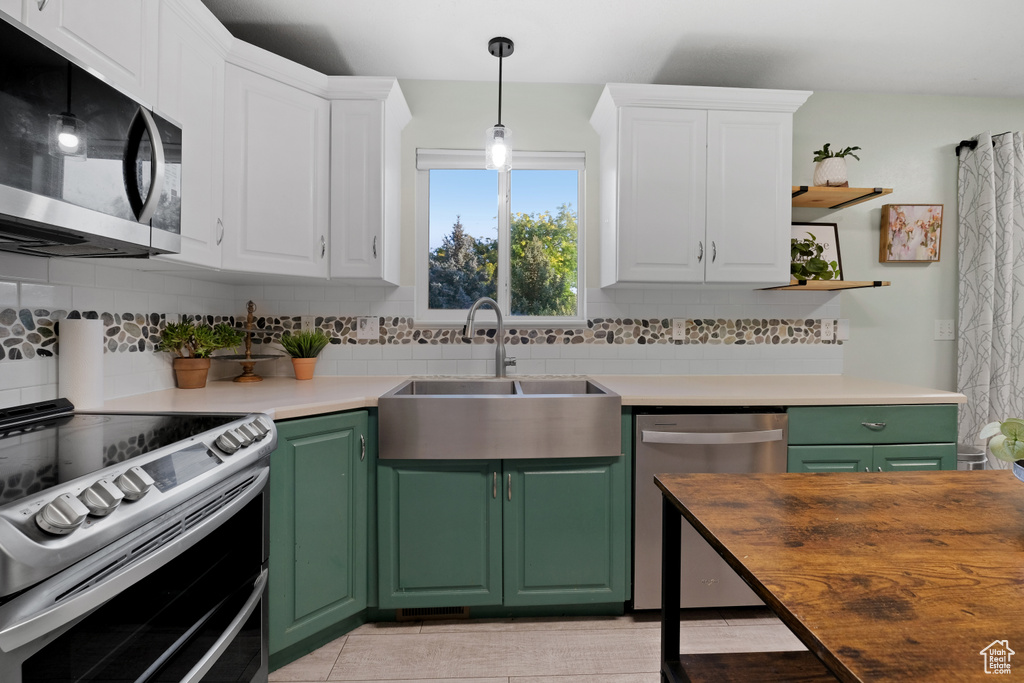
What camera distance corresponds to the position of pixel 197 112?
1771 mm

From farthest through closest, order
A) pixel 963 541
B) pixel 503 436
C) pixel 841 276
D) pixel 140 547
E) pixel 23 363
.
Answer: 1. pixel 841 276
2. pixel 503 436
3. pixel 23 363
4. pixel 140 547
5. pixel 963 541

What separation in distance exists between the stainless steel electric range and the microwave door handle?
56 cm

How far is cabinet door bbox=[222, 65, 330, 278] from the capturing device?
197 cm

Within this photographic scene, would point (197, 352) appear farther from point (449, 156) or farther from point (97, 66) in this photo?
point (449, 156)

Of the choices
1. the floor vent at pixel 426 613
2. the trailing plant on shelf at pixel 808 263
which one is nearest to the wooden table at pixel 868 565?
the floor vent at pixel 426 613

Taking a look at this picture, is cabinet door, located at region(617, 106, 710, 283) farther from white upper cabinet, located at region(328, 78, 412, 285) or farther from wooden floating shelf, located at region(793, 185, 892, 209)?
white upper cabinet, located at region(328, 78, 412, 285)

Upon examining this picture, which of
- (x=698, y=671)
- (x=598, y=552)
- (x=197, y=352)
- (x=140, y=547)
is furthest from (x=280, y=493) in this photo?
(x=698, y=671)

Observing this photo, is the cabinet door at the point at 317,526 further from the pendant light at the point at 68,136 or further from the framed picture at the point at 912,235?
the framed picture at the point at 912,235

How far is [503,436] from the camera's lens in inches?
76.3

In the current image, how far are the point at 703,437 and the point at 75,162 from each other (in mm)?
2033

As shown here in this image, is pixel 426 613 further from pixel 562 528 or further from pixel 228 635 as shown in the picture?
pixel 228 635

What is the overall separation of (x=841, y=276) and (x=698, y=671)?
92.5 inches

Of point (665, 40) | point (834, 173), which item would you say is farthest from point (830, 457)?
point (665, 40)

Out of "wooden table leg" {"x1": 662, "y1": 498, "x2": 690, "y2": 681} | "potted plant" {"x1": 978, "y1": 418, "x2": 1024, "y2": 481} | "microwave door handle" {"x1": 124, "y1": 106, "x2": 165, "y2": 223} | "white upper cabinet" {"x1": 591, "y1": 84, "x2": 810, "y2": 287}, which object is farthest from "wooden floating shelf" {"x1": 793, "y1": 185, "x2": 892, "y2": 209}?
"microwave door handle" {"x1": 124, "y1": 106, "x2": 165, "y2": 223}
